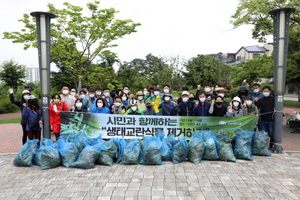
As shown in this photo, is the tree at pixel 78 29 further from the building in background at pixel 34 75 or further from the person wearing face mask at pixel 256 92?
the person wearing face mask at pixel 256 92

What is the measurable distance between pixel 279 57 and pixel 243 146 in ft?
8.31

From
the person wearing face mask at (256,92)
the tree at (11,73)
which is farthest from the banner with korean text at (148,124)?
the tree at (11,73)

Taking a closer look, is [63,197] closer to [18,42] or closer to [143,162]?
[143,162]

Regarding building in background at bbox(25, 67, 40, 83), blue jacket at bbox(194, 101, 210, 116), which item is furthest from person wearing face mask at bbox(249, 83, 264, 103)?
building in background at bbox(25, 67, 40, 83)

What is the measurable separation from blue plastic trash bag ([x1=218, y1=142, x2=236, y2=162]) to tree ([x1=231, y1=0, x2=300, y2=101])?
6.15 meters

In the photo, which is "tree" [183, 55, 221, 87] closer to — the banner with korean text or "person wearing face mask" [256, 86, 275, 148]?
"person wearing face mask" [256, 86, 275, 148]

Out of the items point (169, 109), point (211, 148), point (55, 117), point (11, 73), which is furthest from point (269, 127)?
point (11, 73)

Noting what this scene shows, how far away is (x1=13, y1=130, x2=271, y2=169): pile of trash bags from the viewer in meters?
5.50

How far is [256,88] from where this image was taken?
746 cm

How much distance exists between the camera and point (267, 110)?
6.92 meters

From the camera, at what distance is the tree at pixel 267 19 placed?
32.7ft

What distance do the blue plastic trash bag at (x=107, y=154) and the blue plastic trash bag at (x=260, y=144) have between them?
3.37 m

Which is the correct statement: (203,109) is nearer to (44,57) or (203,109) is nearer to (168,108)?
(168,108)

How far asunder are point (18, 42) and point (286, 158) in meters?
15.3
